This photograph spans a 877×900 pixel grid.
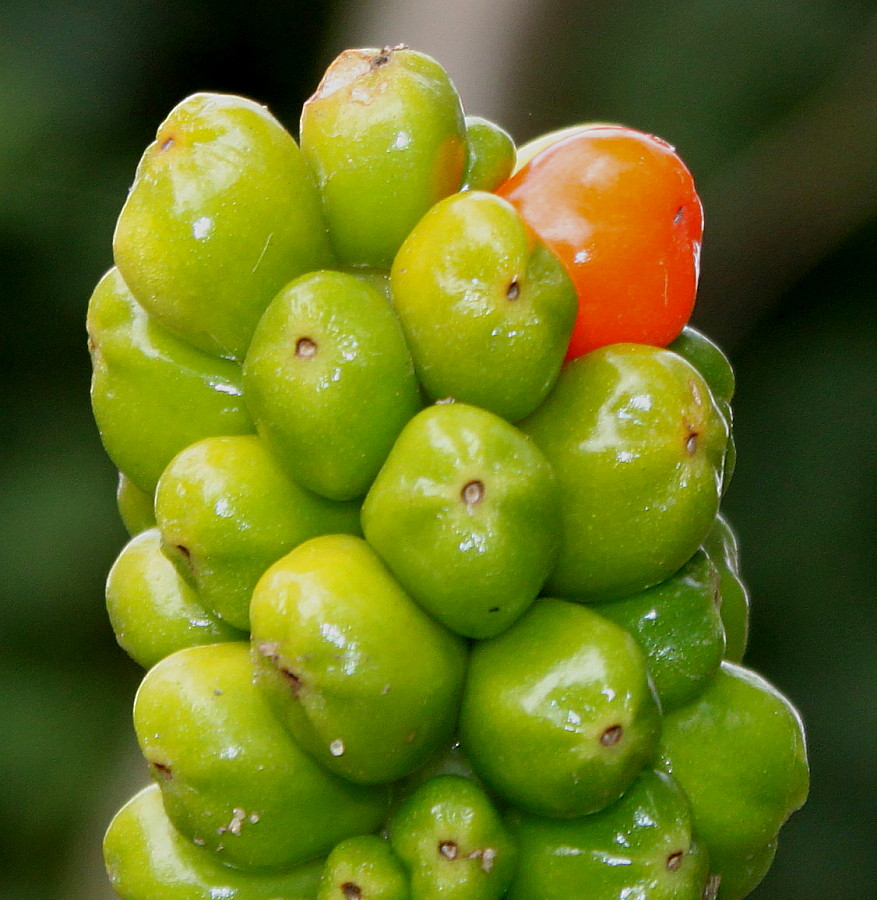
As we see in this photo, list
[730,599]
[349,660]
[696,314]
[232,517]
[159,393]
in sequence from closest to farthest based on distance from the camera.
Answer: [349,660], [232,517], [159,393], [730,599], [696,314]

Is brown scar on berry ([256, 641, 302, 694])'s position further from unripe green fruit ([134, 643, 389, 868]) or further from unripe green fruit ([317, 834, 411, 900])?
unripe green fruit ([317, 834, 411, 900])

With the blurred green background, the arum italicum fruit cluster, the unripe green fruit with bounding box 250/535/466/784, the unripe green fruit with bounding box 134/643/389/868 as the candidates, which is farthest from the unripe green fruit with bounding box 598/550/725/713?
the blurred green background

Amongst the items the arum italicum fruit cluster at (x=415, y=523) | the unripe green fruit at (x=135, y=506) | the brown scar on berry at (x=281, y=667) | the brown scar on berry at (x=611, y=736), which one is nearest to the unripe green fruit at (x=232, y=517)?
the arum italicum fruit cluster at (x=415, y=523)

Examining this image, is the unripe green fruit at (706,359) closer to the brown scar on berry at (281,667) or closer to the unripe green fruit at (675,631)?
the unripe green fruit at (675,631)

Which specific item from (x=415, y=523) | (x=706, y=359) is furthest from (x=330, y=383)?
(x=706, y=359)

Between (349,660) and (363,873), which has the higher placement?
(349,660)

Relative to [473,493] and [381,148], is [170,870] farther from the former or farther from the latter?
[381,148]
